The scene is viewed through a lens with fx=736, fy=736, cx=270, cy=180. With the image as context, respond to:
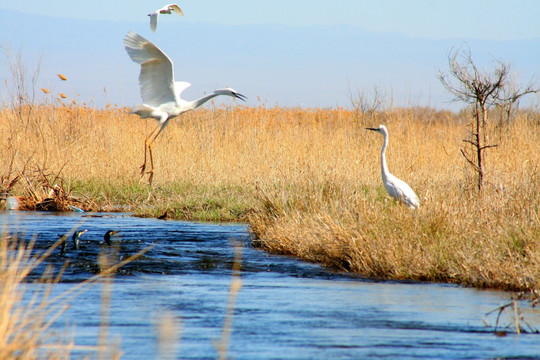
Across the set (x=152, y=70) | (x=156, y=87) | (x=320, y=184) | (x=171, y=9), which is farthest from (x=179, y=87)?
(x=320, y=184)

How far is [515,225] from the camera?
6.70 meters

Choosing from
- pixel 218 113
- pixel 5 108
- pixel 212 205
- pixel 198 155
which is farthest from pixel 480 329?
pixel 218 113

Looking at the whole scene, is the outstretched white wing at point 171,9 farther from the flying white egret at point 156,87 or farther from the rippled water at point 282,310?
Result: the rippled water at point 282,310

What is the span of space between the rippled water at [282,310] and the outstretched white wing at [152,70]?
4.07 metres

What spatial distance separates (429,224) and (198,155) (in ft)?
27.8

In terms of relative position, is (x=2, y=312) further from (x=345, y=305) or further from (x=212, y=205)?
(x=212, y=205)

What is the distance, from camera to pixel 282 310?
519cm

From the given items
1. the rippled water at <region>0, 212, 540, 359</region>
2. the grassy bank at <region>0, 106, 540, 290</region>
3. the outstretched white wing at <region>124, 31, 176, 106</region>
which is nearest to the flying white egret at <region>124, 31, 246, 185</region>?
the outstretched white wing at <region>124, 31, 176, 106</region>

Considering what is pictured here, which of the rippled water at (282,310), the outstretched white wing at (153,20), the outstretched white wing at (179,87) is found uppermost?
the outstretched white wing at (153,20)

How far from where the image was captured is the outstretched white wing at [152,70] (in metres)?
11.2

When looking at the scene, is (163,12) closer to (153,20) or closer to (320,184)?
(153,20)

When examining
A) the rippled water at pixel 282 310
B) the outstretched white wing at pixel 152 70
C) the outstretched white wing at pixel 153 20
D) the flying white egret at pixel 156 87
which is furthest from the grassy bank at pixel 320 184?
the outstretched white wing at pixel 153 20

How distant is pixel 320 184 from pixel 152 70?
4.21 m

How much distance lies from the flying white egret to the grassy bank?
1197 mm
